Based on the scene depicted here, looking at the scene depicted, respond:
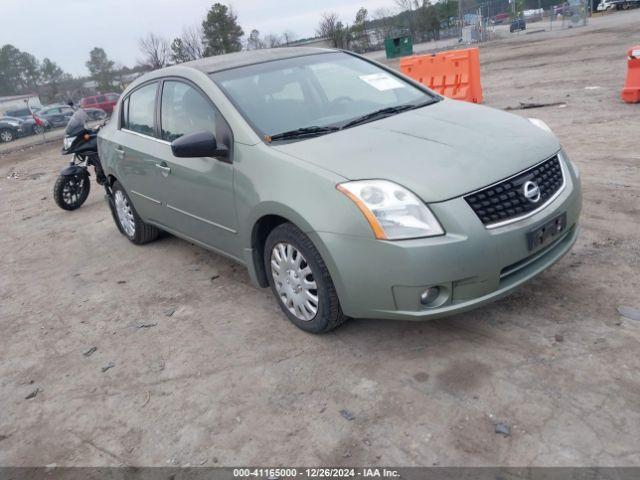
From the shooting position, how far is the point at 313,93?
4117 millimetres

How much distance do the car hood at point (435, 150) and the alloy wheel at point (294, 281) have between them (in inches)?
23.7

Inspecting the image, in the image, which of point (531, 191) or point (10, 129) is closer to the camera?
point (531, 191)

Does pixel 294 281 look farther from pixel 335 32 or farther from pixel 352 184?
pixel 335 32

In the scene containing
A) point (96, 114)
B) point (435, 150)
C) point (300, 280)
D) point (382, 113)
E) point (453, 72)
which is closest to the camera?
point (435, 150)

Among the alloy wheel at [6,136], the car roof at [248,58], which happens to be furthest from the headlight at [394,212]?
the alloy wheel at [6,136]

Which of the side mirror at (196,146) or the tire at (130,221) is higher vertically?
the side mirror at (196,146)

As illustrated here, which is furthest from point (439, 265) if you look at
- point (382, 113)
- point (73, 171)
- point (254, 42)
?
point (254, 42)

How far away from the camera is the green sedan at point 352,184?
2885mm

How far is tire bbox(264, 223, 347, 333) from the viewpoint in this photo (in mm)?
3232

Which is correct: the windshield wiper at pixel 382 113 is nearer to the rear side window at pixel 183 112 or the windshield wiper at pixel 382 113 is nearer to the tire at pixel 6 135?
the rear side window at pixel 183 112

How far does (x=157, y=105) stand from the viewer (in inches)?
183

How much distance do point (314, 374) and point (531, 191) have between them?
1.60 m

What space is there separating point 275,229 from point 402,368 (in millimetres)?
1133

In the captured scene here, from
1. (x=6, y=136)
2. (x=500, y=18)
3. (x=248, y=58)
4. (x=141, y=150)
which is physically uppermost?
(x=500, y=18)
